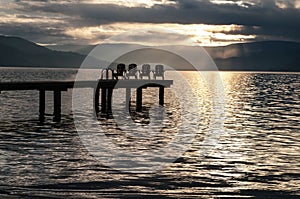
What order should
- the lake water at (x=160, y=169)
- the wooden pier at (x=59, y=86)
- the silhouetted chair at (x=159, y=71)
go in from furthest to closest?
the silhouetted chair at (x=159, y=71) < the wooden pier at (x=59, y=86) < the lake water at (x=160, y=169)

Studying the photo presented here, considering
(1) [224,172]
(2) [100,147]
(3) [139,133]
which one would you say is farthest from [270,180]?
(3) [139,133]

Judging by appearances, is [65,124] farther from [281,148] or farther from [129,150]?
[281,148]

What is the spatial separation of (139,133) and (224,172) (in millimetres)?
10695

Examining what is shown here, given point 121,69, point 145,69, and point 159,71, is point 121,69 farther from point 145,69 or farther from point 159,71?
point 159,71

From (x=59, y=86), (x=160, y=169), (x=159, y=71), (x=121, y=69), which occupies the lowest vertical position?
(x=160, y=169)

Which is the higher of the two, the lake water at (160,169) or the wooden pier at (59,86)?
the wooden pier at (59,86)

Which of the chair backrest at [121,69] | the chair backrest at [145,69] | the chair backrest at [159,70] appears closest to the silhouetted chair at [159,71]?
the chair backrest at [159,70]

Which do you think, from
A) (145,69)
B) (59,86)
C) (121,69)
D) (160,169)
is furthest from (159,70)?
(160,169)

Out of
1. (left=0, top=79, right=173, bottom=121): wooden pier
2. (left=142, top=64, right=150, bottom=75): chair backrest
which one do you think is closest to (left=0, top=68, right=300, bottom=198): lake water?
(left=0, top=79, right=173, bottom=121): wooden pier

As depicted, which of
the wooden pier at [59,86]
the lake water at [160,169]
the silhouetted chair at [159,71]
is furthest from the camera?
the silhouetted chair at [159,71]

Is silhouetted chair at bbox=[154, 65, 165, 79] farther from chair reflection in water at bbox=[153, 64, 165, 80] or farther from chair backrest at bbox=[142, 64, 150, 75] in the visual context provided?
chair backrest at bbox=[142, 64, 150, 75]

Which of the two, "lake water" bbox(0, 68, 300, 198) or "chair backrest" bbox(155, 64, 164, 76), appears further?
"chair backrest" bbox(155, 64, 164, 76)

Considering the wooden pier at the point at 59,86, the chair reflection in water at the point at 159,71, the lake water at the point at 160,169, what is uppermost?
the chair reflection in water at the point at 159,71

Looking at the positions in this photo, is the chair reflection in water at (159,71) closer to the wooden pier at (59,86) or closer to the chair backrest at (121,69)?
the wooden pier at (59,86)
